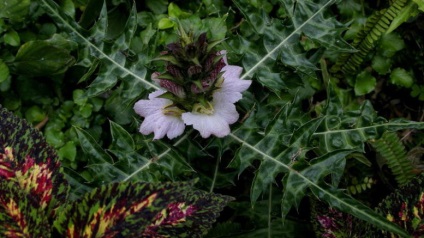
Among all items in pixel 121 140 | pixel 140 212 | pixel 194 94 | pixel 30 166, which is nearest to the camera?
pixel 140 212

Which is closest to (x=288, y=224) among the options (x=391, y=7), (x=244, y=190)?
(x=244, y=190)

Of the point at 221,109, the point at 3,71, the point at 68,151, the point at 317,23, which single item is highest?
the point at 317,23

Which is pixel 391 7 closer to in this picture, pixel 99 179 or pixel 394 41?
pixel 394 41

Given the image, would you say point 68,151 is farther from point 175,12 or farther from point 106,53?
point 175,12

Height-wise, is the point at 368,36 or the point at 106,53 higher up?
the point at 368,36

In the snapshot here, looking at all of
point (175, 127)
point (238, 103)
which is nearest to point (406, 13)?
point (238, 103)

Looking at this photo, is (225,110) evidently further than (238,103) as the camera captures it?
No

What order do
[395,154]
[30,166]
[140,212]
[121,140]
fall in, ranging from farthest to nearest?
[395,154]
[121,140]
[30,166]
[140,212]
